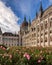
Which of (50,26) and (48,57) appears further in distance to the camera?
(50,26)

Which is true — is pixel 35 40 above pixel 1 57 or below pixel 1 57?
above

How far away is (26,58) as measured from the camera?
377 inches

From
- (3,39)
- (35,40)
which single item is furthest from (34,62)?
(3,39)

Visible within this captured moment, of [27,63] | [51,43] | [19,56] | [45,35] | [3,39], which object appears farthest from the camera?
[3,39]

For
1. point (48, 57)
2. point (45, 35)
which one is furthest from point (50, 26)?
point (48, 57)

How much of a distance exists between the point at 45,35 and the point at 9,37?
7557 cm

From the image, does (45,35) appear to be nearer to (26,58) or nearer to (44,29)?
(44,29)

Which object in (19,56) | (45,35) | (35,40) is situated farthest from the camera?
(35,40)

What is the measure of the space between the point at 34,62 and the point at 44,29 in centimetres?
8562

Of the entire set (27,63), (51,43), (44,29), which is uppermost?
(44,29)

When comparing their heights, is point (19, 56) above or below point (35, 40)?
below

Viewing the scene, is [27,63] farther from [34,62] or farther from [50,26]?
[50,26]

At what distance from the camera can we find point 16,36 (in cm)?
16900

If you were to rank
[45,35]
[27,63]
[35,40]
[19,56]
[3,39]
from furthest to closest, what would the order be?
1. [3,39]
2. [35,40]
3. [45,35]
4. [19,56]
5. [27,63]
